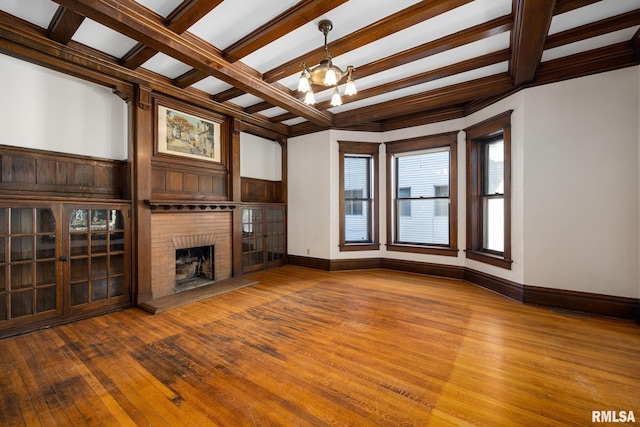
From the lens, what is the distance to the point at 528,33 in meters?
2.52

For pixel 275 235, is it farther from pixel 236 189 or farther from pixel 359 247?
pixel 359 247

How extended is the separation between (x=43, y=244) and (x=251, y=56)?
10.3ft

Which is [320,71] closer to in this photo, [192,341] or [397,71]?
[397,71]

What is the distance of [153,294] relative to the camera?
374 centimetres

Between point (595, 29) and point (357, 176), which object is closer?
point (595, 29)

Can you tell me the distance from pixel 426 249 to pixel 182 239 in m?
4.30

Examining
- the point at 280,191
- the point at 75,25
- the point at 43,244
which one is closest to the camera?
the point at 75,25

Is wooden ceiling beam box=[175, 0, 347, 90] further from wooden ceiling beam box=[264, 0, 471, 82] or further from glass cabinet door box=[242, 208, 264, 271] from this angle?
glass cabinet door box=[242, 208, 264, 271]

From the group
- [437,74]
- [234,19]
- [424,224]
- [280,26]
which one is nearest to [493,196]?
[424,224]

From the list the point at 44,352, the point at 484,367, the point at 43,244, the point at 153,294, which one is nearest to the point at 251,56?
the point at 43,244

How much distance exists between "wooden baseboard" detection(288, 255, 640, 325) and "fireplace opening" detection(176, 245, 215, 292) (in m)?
2.25

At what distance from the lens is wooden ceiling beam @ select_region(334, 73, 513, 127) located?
377 centimetres

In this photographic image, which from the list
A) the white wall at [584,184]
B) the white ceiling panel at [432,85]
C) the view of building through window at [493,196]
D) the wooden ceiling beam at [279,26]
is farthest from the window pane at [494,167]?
the wooden ceiling beam at [279,26]

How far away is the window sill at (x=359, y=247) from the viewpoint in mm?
5512
